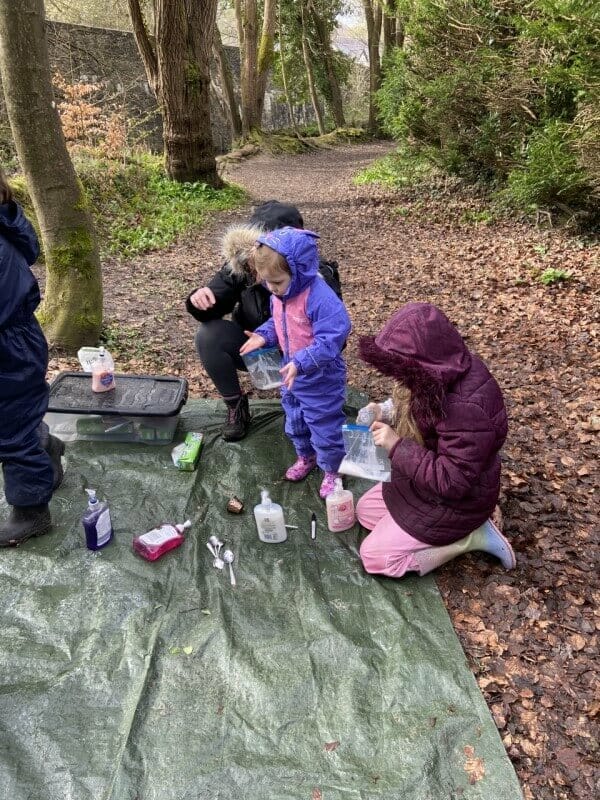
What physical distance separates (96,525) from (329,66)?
2619 cm

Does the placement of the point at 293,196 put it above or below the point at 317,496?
above

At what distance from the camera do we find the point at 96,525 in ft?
8.59

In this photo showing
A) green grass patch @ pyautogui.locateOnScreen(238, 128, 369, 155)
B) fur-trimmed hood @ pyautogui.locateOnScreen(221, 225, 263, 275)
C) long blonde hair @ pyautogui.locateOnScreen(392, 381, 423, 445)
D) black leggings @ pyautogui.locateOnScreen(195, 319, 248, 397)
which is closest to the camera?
long blonde hair @ pyautogui.locateOnScreen(392, 381, 423, 445)

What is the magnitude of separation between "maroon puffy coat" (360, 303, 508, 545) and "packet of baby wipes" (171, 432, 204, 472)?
1.38 m

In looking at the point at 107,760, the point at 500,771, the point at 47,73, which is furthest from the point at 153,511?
the point at 47,73

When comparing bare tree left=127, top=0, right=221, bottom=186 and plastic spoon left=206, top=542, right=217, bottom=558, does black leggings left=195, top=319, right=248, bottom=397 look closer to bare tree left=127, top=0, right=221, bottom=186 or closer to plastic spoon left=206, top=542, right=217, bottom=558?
plastic spoon left=206, top=542, right=217, bottom=558

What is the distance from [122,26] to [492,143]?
66.1 ft

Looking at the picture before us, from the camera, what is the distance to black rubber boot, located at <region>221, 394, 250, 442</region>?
3.49 meters

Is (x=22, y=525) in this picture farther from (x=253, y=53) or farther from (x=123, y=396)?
(x=253, y=53)

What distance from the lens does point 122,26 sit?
21359mm

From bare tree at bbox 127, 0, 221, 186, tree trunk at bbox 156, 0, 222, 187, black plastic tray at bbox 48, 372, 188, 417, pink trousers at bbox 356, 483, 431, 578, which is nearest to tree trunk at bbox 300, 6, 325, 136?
bare tree at bbox 127, 0, 221, 186

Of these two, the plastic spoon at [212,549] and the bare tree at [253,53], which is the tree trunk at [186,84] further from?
the plastic spoon at [212,549]

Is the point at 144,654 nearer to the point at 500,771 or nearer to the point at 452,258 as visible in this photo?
the point at 500,771

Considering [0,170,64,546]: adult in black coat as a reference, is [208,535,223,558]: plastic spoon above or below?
below
